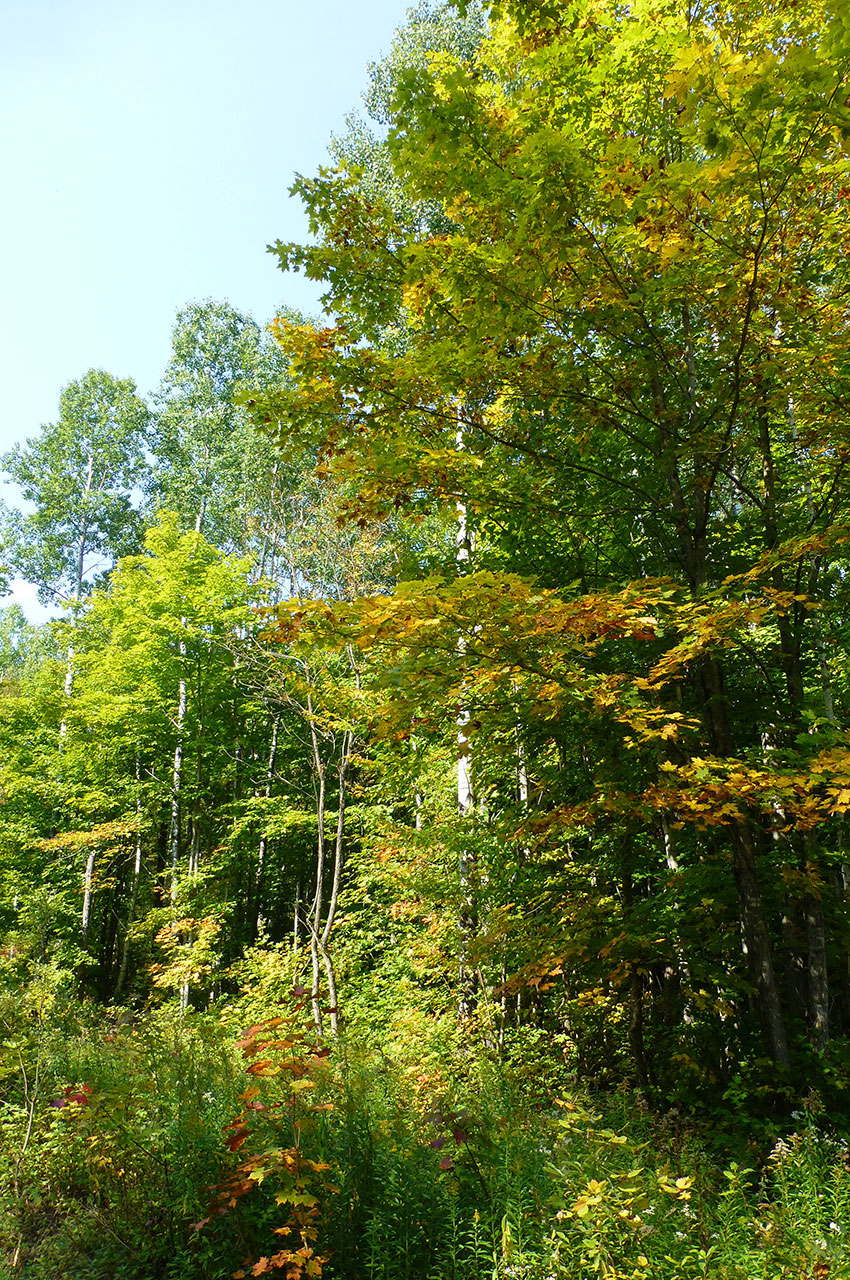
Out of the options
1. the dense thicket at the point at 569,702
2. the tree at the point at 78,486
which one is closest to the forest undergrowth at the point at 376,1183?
the dense thicket at the point at 569,702

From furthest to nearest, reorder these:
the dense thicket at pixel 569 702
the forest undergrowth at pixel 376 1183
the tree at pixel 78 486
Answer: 1. the tree at pixel 78 486
2. the dense thicket at pixel 569 702
3. the forest undergrowth at pixel 376 1183

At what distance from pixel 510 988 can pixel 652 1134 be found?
133 cm

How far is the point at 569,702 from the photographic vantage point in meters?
3.78

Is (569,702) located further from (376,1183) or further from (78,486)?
(78,486)

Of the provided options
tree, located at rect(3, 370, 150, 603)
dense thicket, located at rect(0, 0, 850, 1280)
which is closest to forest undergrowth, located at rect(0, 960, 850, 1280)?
dense thicket, located at rect(0, 0, 850, 1280)

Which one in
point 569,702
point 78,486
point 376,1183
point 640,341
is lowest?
point 376,1183

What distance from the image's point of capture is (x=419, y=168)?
3711 mm

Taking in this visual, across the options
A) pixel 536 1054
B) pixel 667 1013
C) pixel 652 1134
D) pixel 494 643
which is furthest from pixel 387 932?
pixel 494 643

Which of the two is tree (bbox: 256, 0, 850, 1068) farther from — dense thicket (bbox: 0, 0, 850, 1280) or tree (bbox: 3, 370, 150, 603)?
tree (bbox: 3, 370, 150, 603)

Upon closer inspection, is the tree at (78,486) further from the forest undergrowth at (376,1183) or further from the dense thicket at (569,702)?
the forest undergrowth at (376,1183)

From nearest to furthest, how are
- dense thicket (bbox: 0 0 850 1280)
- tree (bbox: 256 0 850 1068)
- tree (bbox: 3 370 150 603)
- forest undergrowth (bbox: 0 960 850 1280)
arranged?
1. forest undergrowth (bbox: 0 960 850 1280)
2. dense thicket (bbox: 0 0 850 1280)
3. tree (bbox: 256 0 850 1068)
4. tree (bbox: 3 370 150 603)

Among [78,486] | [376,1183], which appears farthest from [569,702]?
[78,486]

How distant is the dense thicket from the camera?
2.78 m

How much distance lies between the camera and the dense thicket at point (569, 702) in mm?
2777
